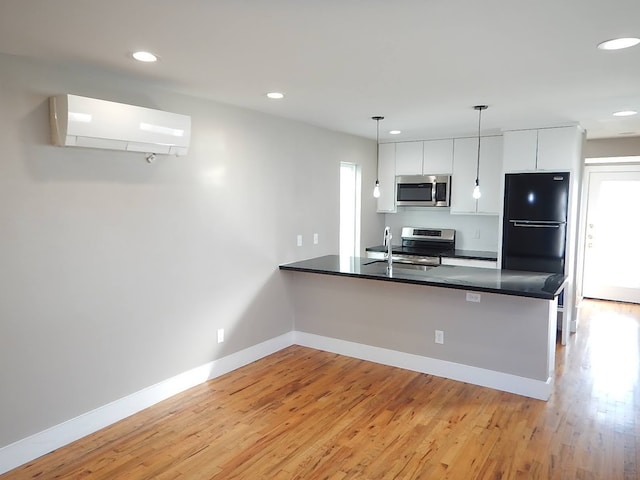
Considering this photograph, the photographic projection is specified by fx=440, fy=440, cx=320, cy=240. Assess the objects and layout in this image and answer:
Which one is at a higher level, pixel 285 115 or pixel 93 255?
pixel 285 115

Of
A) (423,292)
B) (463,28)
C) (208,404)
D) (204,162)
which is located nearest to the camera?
(463,28)

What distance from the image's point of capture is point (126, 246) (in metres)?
3.07

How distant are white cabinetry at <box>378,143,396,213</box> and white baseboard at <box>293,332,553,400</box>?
2.35 metres

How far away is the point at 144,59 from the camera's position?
2.54m

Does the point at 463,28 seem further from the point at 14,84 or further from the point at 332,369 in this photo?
the point at 332,369

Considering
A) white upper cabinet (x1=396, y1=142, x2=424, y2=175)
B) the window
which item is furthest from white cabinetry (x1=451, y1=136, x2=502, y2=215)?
the window

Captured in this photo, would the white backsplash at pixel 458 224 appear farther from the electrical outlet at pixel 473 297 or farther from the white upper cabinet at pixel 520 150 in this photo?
the electrical outlet at pixel 473 297

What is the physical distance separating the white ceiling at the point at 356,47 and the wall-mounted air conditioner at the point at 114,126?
25cm

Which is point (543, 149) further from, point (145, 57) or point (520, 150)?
point (145, 57)

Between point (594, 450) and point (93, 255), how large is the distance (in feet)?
11.3

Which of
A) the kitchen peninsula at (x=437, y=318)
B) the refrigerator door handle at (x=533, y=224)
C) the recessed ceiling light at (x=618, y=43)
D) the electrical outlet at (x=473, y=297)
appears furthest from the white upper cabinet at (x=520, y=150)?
the recessed ceiling light at (x=618, y=43)

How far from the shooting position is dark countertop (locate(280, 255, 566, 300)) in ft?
10.7

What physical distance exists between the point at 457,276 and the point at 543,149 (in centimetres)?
199

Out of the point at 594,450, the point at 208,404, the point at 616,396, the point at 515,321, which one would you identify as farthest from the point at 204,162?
the point at 616,396
